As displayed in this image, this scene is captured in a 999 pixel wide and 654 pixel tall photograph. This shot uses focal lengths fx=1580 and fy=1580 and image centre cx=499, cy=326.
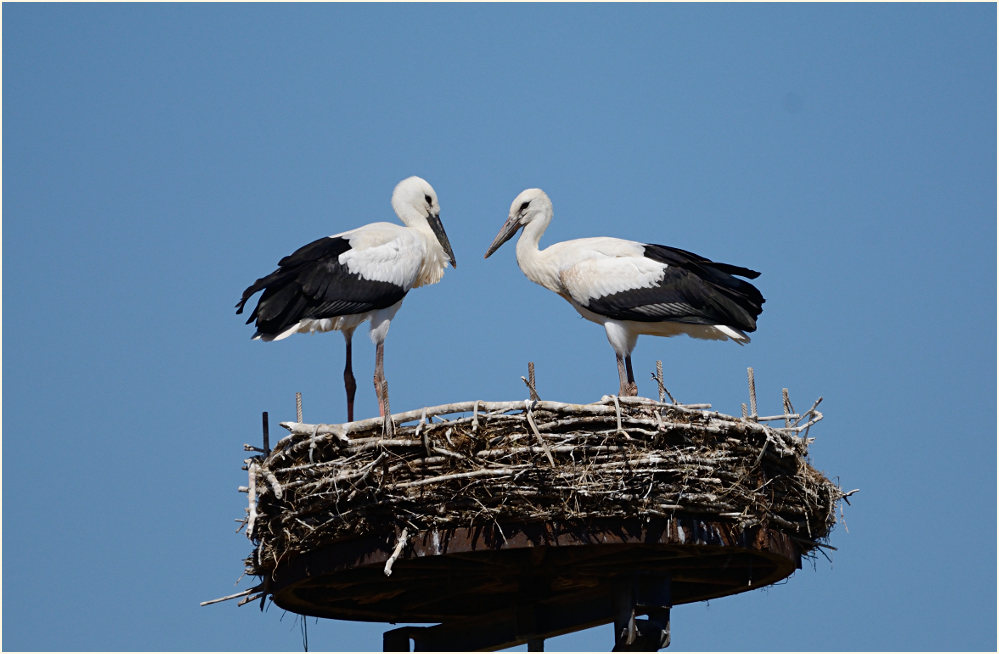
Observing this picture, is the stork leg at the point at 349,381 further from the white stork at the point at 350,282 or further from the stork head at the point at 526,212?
the stork head at the point at 526,212

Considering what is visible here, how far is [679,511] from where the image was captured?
31.4 ft

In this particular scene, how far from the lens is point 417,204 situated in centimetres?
1367

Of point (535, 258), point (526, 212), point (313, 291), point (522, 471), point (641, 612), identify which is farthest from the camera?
point (526, 212)

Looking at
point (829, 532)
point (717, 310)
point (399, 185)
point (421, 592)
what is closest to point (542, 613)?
point (421, 592)

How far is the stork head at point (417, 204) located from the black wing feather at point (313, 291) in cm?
115

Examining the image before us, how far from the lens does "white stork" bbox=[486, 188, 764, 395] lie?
12.1 meters

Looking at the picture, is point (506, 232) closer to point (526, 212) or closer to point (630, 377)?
point (526, 212)

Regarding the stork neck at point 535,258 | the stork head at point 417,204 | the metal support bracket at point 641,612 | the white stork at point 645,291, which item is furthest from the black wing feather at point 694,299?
the metal support bracket at point 641,612

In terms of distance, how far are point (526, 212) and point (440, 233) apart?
0.77 m

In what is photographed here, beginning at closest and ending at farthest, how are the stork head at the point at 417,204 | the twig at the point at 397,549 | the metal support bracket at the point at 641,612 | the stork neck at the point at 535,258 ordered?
the twig at the point at 397,549, the metal support bracket at the point at 641,612, the stork neck at the point at 535,258, the stork head at the point at 417,204

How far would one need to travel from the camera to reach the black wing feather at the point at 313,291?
11.8 m

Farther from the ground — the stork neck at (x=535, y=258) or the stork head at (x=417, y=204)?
the stork head at (x=417, y=204)

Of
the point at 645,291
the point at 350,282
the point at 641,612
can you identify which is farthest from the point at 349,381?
the point at 641,612

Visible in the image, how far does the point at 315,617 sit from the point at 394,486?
2.03m
